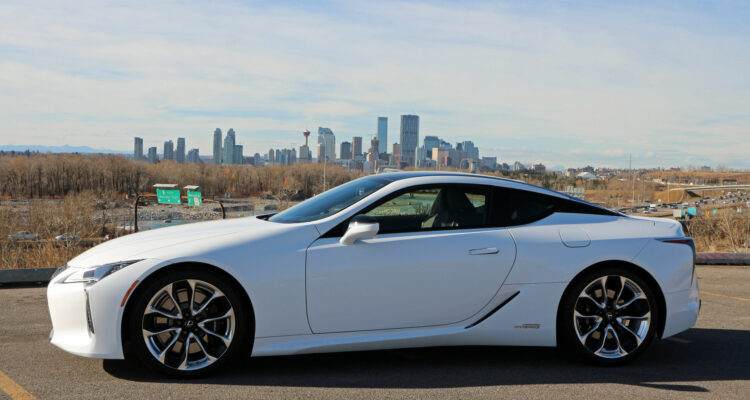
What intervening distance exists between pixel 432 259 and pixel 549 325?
107 centimetres

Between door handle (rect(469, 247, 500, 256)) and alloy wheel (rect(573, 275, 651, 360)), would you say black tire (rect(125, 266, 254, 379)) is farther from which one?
alloy wheel (rect(573, 275, 651, 360))

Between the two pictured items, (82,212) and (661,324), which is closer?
(661,324)

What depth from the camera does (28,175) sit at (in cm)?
10725

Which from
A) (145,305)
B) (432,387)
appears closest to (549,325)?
(432,387)

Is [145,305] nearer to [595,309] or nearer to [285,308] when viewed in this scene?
[285,308]

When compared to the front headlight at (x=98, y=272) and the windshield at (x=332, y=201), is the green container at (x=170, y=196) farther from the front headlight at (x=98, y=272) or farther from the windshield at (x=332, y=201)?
the front headlight at (x=98, y=272)

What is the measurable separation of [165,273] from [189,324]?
0.37 metres

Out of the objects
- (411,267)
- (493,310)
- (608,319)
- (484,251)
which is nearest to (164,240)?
(411,267)

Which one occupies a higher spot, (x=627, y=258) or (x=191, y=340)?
(x=627, y=258)

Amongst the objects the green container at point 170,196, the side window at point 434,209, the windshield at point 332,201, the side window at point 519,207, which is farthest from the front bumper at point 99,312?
the green container at point 170,196

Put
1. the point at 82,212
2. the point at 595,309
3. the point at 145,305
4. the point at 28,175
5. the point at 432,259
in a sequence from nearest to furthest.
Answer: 1. the point at 145,305
2. the point at 432,259
3. the point at 595,309
4. the point at 82,212
5. the point at 28,175

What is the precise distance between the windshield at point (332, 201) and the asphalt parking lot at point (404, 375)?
43.0 inches

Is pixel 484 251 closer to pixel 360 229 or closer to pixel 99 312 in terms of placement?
pixel 360 229

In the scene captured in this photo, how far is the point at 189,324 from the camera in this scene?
13.5ft
